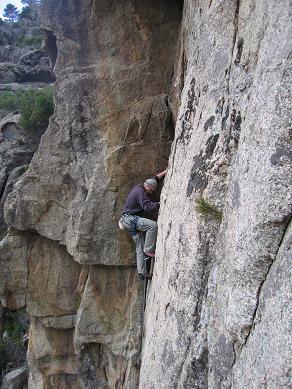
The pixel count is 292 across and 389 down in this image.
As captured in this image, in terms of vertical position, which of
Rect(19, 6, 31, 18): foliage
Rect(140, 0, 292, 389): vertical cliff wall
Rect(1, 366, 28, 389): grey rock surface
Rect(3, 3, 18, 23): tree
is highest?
Rect(3, 3, 18, 23): tree

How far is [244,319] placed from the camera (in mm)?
4195

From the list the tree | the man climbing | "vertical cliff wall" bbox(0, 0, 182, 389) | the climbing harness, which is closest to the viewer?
the man climbing

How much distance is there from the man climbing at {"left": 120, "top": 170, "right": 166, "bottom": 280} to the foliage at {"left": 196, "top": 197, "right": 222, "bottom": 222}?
8.70 ft

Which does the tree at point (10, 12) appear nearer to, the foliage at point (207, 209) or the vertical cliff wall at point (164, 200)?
the vertical cliff wall at point (164, 200)

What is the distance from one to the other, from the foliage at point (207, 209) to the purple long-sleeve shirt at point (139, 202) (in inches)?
104

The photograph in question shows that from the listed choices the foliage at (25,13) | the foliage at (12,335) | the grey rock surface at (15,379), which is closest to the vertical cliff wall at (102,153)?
the grey rock surface at (15,379)

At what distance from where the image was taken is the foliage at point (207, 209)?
5.24 meters

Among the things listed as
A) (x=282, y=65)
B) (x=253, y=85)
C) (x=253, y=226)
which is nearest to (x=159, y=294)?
(x=253, y=226)

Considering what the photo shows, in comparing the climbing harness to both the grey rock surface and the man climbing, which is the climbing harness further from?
the grey rock surface

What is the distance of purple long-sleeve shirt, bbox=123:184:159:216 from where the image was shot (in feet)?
26.4

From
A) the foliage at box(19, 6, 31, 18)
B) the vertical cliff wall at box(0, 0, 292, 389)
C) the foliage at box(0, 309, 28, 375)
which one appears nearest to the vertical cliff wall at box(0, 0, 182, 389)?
the vertical cliff wall at box(0, 0, 292, 389)

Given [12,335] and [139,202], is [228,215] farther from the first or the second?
[12,335]

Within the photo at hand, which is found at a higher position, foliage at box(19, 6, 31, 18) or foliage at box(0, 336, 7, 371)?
foliage at box(19, 6, 31, 18)

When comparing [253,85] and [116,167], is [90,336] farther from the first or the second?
[253,85]
